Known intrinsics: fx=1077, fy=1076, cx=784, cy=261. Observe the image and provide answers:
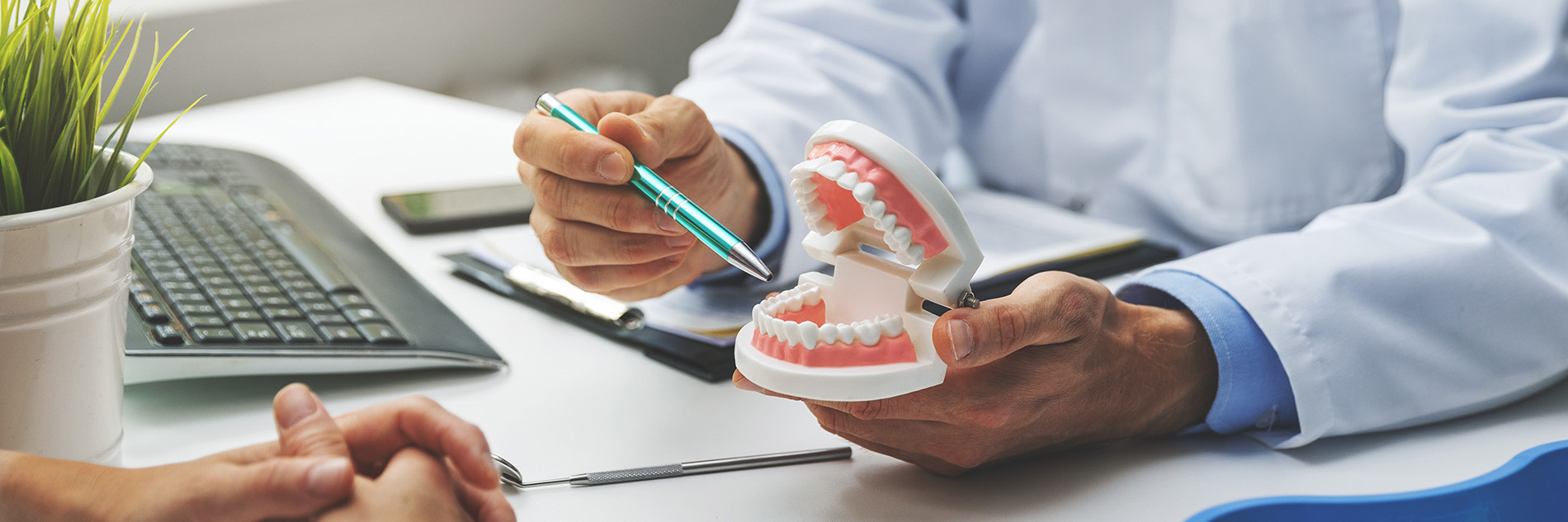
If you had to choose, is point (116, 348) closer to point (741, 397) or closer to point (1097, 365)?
point (741, 397)

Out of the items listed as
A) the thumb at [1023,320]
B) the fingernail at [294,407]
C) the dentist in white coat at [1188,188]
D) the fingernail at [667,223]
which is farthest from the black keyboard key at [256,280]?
the thumb at [1023,320]

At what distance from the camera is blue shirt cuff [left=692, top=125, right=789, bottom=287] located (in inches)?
36.7

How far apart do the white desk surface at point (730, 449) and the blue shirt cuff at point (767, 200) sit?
18cm

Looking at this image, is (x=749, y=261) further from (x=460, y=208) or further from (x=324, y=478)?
(x=460, y=208)

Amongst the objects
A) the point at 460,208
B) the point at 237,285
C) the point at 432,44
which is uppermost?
the point at 237,285

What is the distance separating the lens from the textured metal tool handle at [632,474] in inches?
23.5

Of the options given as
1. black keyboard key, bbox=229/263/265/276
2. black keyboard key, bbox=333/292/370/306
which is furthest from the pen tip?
black keyboard key, bbox=229/263/265/276

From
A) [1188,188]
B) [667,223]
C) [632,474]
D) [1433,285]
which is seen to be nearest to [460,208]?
[667,223]

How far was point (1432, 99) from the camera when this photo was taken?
2.68ft

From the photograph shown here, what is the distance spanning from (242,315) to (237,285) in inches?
3.2

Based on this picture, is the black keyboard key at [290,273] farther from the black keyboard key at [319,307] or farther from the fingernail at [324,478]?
the fingernail at [324,478]

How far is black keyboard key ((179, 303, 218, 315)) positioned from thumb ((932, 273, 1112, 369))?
0.50 metres

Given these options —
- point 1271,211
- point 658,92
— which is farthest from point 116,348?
point 658,92

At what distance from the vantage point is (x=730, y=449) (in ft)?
2.13
